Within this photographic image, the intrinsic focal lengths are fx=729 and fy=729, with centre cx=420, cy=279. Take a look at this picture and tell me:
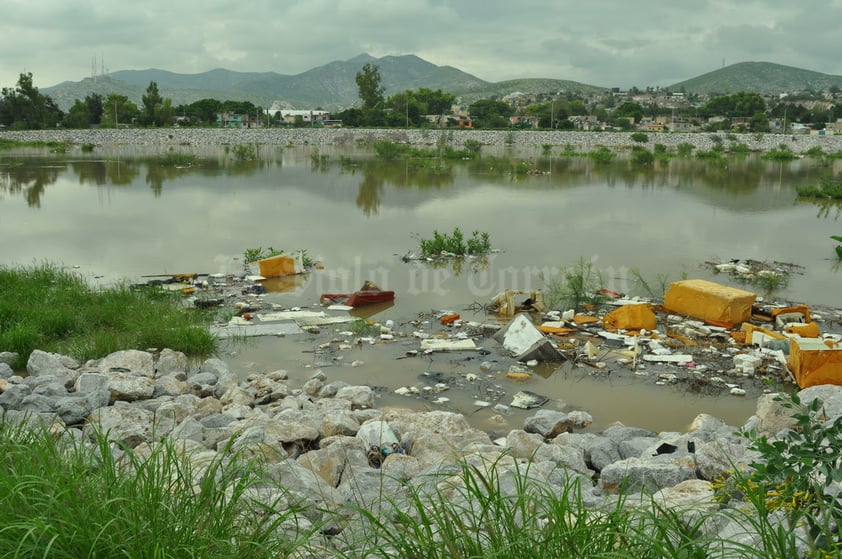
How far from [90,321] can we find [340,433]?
4146 mm

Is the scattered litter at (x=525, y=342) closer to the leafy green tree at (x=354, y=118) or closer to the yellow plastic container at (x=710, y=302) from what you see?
the yellow plastic container at (x=710, y=302)

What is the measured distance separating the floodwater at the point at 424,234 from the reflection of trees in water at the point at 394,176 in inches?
6.0

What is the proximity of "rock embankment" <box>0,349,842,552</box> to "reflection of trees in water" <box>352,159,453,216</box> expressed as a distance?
1208 centimetres

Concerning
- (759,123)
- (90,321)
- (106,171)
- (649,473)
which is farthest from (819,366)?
(759,123)

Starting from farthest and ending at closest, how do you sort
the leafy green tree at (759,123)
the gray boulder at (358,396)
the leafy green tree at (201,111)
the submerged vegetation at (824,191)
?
the leafy green tree at (201,111) < the leafy green tree at (759,123) < the submerged vegetation at (824,191) < the gray boulder at (358,396)

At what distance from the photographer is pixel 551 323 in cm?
798

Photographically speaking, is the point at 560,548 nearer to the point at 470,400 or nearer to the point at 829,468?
the point at 829,468

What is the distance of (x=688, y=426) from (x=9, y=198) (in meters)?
20.5

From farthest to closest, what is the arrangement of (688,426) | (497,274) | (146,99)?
(146,99), (497,274), (688,426)

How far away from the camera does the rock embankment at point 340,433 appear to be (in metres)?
3.53

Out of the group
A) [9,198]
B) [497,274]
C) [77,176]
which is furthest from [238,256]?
[77,176]

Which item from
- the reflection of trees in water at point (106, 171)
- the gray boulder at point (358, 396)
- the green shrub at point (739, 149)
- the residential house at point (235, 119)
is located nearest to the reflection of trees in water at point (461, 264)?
the gray boulder at point (358, 396)

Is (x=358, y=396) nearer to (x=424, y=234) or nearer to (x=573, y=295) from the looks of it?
(x=573, y=295)

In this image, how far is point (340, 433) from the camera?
14.9 ft
